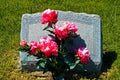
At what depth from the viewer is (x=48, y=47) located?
612cm

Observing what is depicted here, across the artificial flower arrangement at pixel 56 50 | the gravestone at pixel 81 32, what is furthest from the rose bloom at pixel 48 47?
the gravestone at pixel 81 32

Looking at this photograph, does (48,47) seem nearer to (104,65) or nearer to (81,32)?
(81,32)

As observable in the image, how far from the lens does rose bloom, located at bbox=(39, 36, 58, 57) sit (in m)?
6.11

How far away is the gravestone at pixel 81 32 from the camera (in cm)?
668

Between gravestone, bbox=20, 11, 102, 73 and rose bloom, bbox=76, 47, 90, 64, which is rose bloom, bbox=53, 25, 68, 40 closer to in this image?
rose bloom, bbox=76, 47, 90, 64

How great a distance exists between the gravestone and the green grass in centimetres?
21

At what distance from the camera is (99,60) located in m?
6.65

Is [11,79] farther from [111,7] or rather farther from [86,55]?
[111,7]

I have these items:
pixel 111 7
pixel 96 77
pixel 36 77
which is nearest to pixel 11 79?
pixel 36 77

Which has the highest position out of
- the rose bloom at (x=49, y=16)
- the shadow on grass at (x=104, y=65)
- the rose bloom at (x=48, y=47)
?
the rose bloom at (x=49, y=16)

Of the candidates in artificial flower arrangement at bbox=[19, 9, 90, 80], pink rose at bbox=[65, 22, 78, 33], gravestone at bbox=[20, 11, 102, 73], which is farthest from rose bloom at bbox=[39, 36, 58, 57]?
gravestone at bbox=[20, 11, 102, 73]

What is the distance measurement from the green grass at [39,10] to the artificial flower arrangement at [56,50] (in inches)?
15.7

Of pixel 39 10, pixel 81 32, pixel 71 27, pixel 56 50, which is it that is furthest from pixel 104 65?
pixel 39 10

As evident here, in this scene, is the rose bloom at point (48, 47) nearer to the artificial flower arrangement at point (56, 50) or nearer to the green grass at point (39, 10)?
Result: the artificial flower arrangement at point (56, 50)
